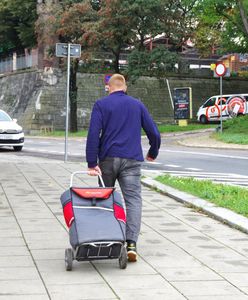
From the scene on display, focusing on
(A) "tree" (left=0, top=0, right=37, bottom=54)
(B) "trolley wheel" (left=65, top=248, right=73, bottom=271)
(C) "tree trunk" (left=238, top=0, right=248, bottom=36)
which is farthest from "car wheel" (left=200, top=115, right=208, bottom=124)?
(B) "trolley wheel" (left=65, top=248, right=73, bottom=271)

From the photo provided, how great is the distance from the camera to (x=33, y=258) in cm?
619

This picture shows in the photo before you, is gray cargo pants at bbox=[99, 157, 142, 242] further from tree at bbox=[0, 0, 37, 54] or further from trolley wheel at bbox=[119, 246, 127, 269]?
tree at bbox=[0, 0, 37, 54]

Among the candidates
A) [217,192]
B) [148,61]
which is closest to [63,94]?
[148,61]

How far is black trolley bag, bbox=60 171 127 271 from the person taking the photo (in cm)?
559

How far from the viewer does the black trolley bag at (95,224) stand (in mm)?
5594

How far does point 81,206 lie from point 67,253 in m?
0.45

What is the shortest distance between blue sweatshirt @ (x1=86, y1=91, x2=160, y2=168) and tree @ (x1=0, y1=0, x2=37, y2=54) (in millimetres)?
47470

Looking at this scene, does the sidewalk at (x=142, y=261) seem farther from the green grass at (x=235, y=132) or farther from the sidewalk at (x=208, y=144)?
the green grass at (x=235, y=132)

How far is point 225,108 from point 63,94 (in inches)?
489

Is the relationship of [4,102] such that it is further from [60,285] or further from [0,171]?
[60,285]

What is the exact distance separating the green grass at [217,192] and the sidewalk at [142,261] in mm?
544

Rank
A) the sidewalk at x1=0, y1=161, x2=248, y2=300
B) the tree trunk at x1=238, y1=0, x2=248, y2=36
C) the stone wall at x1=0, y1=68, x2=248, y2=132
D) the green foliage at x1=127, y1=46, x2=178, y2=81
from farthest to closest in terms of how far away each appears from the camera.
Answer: the stone wall at x1=0, y1=68, x2=248, y2=132 → the green foliage at x1=127, y1=46, x2=178, y2=81 → the tree trunk at x1=238, y1=0, x2=248, y2=36 → the sidewalk at x1=0, y1=161, x2=248, y2=300

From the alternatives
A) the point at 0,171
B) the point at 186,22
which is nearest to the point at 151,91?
the point at 186,22

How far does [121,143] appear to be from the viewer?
245 inches
